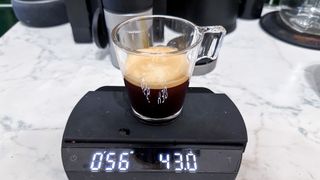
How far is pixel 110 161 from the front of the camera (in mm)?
309

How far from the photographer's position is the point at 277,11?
29.0 inches

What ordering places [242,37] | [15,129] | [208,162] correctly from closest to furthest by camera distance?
[208,162] < [15,129] < [242,37]

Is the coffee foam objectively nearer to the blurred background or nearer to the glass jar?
the glass jar

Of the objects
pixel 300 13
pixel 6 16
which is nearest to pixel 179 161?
pixel 300 13

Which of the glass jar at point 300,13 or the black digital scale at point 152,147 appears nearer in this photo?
the black digital scale at point 152,147

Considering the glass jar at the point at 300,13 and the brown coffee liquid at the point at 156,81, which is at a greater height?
the brown coffee liquid at the point at 156,81

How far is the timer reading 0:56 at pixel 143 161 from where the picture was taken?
1.00ft

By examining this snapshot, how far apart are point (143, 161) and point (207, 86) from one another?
0.77 ft

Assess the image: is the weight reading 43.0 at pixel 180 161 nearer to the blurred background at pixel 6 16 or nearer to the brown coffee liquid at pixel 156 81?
the brown coffee liquid at pixel 156 81

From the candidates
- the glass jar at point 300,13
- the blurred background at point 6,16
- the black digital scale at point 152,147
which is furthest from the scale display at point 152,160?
the blurred background at point 6,16

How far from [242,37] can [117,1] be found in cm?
32

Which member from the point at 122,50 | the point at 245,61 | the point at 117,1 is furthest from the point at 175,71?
the point at 245,61

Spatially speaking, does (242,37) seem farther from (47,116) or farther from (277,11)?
(47,116)

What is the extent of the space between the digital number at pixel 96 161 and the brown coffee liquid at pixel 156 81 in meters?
0.07
